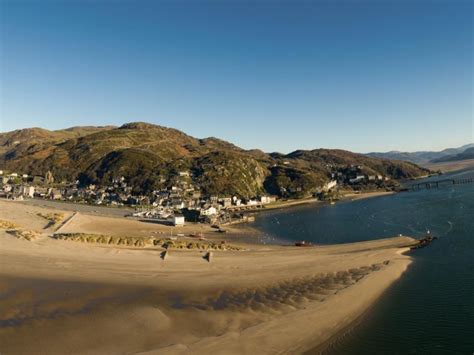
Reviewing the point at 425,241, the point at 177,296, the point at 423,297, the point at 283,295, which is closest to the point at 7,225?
the point at 177,296

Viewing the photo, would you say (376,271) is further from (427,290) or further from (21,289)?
(21,289)

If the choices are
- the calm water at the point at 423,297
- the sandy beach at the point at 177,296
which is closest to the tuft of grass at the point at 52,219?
the sandy beach at the point at 177,296

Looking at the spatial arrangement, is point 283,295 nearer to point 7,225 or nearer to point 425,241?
point 425,241

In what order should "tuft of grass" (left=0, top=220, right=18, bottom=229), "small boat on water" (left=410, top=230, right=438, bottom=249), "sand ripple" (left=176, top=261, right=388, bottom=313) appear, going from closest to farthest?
"sand ripple" (left=176, top=261, right=388, bottom=313)
"small boat on water" (left=410, top=230, right=438, bottom=249)
"tuft of grass" (left=0, top=220, right=18, bottom=229)

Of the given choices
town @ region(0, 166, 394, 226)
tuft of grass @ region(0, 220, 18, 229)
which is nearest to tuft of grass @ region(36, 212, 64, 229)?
tuft of grass @ region(0, 220, 18, 229)

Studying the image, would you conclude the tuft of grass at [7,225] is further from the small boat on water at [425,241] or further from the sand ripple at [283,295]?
Result: the small boat on water at [425,241]

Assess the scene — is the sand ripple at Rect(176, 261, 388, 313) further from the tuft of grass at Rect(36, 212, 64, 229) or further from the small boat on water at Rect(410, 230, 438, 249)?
the tuft of grass at Rect(36, 212, 64, 229)

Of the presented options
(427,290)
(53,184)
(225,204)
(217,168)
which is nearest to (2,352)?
(427,290)

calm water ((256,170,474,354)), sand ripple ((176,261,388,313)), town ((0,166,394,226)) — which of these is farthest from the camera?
town ((0,166,394,226))
